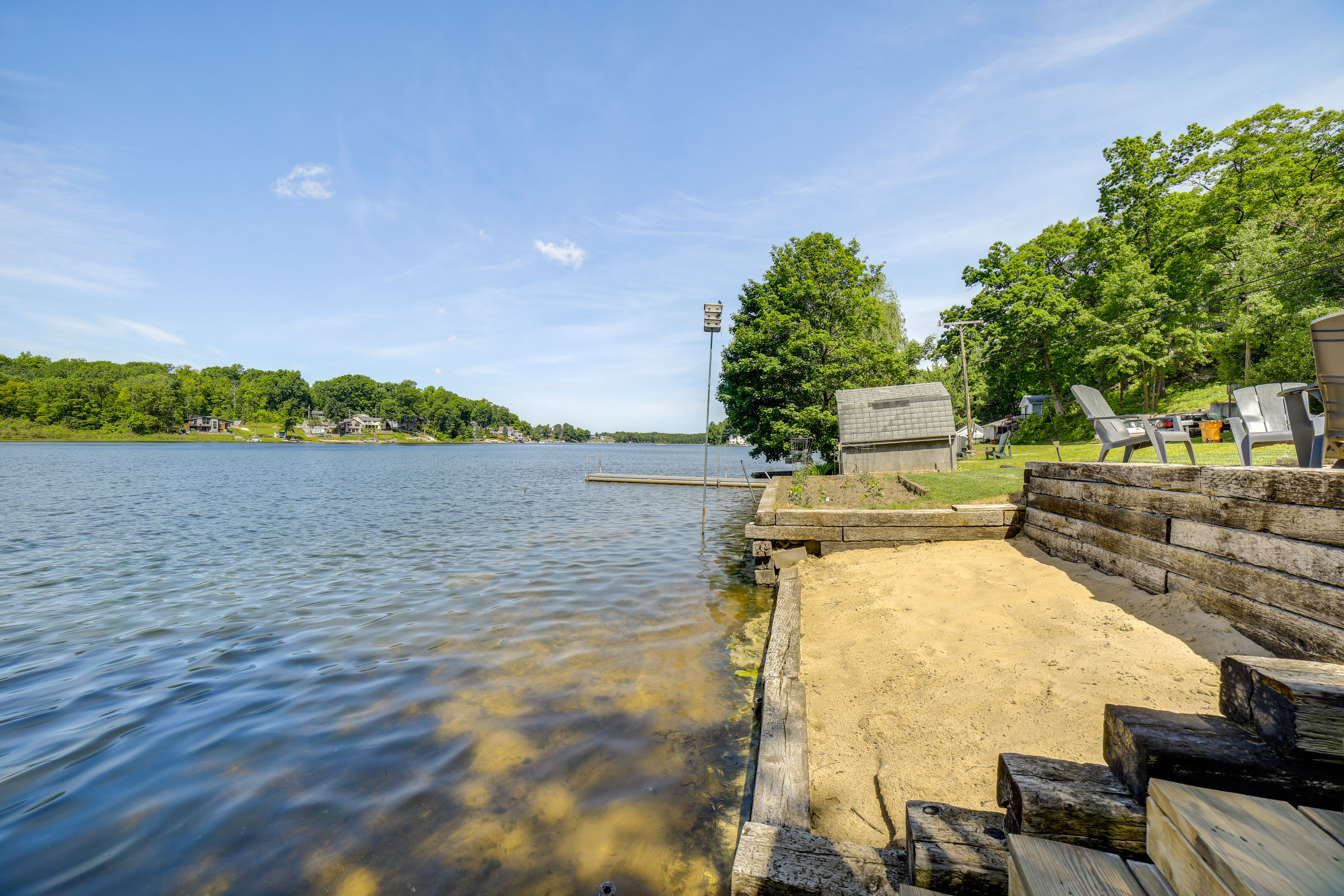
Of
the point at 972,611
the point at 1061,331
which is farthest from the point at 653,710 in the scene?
the point at 1061,331

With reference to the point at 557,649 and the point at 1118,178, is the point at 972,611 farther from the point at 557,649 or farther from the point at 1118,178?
the point at 1118,178

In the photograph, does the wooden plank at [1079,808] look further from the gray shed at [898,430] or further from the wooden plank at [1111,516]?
the gray shed at [898,430]

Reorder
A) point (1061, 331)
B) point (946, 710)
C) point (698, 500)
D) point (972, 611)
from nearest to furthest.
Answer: point (946, 710) < point (972, 611) < point (698, 500) < point (1061, 331)

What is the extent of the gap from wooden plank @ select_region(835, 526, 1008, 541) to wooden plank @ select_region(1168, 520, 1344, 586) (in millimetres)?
3510

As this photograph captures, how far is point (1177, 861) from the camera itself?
1.14 meters

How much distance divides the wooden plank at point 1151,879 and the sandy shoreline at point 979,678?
118 centimetres

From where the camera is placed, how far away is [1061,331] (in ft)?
115

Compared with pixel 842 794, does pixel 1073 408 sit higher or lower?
higher

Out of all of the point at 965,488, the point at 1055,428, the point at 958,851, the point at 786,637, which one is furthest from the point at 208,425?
the point at 958,851

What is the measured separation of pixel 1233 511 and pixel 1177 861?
142 inches

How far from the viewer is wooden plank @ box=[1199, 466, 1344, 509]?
2.86m

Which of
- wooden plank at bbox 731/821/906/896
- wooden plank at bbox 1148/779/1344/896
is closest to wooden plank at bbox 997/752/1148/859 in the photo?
wooden plank at bbox 1148/779/1344/896

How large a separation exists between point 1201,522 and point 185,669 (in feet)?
33.2

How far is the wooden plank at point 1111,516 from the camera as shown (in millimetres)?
4395
